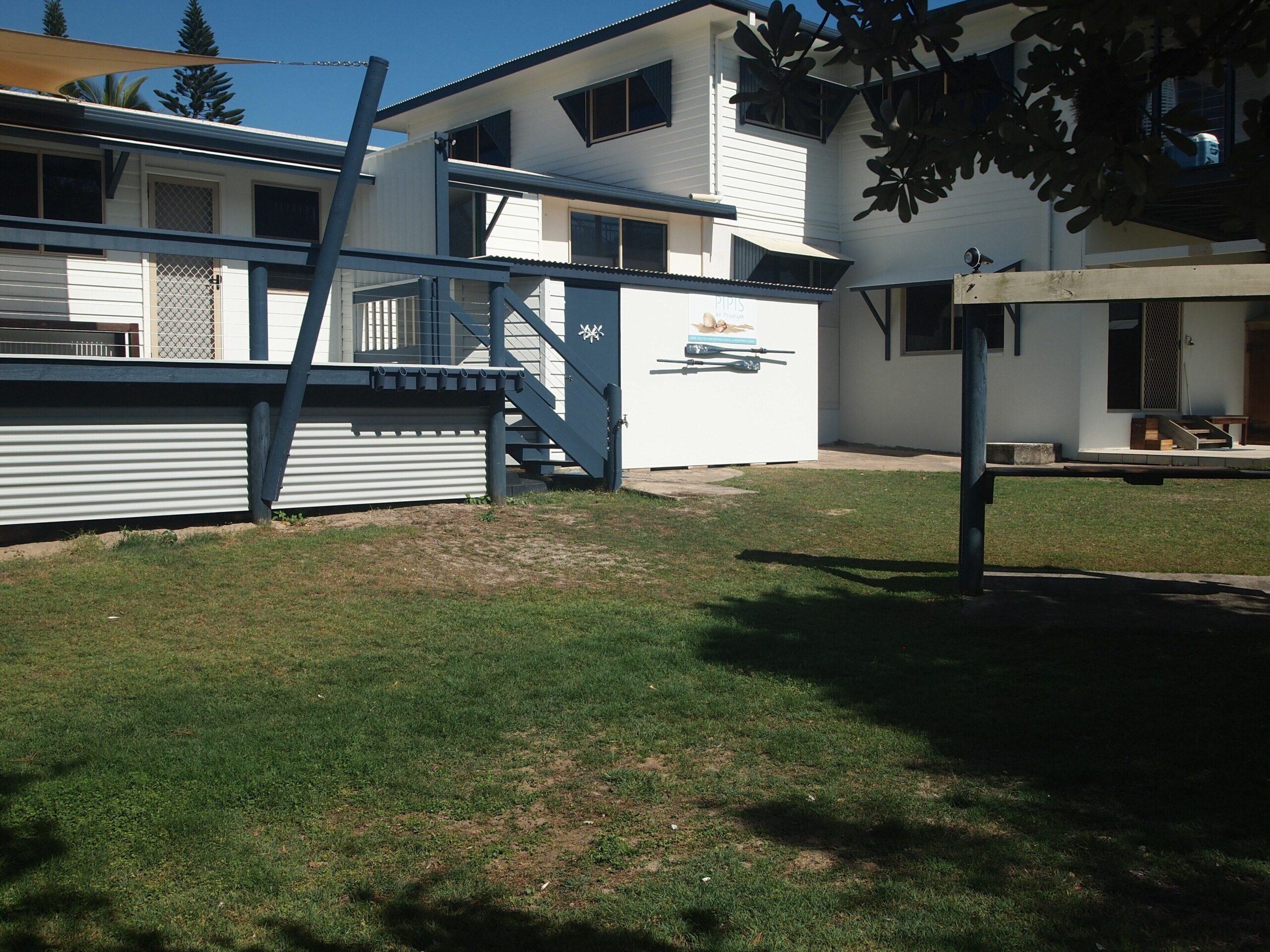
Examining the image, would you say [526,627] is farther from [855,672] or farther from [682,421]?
[682,421]

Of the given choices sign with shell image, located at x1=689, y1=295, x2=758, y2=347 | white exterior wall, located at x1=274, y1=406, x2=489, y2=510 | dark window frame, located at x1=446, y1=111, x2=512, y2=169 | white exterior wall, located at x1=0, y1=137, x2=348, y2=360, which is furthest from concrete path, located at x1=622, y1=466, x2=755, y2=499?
dark window frame, located at x1=446, y1=111, x2=512, y2=169

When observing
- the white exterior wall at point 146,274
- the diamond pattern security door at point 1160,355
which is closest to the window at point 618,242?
the white exterior wall at point 146,274

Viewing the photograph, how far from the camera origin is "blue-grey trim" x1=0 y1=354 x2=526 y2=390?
936cm

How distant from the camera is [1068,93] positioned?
3967 millimetres

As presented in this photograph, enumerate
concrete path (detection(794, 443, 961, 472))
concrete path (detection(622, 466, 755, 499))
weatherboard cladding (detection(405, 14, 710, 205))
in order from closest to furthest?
concrete path (detection(622, 466, 755, 499)) → concrete path (detection(794, 443, 961, 472)) → weatherboard cladding (detection(405, 14, 710, 205))

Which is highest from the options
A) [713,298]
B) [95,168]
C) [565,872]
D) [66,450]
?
[95,168]

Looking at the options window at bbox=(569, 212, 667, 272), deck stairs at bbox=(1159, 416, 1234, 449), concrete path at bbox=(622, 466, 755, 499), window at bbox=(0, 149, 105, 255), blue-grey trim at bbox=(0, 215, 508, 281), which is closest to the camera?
blue-grey trim at bbox=(0, 215, 508, 281)

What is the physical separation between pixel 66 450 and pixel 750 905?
8.36m

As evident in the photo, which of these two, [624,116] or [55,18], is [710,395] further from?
[55,18]

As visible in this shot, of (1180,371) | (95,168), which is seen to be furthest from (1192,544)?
(95,168)

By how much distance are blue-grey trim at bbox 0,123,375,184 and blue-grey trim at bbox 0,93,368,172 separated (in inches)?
→ 2.7

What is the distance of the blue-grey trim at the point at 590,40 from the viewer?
62.4ft

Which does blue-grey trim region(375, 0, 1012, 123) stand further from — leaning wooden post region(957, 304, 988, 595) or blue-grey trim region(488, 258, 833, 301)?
leaning wooden post region(957, 304, 988, 595)

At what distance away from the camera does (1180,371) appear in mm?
20328
